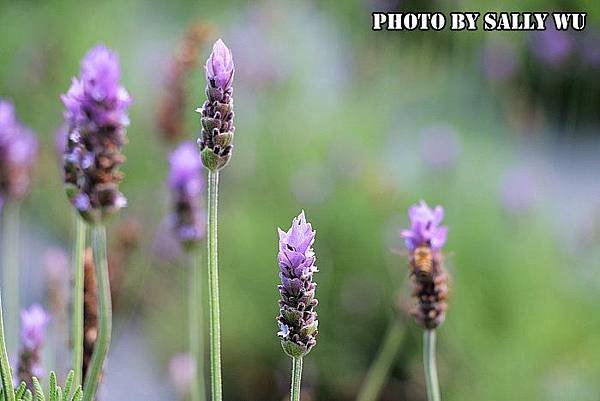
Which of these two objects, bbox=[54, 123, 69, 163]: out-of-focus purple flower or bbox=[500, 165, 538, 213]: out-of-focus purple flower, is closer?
A: bbox=[54, 123, 69, 163]: out-of-focus purple flower

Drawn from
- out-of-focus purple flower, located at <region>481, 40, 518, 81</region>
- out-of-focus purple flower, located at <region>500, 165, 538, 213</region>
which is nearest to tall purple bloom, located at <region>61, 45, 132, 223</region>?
out-of-focus purple flower, located at <region>500, 165, 538, 213</region>

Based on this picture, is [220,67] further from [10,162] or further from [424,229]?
[10,162]

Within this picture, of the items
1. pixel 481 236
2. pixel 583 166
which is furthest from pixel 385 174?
pixel 583 166

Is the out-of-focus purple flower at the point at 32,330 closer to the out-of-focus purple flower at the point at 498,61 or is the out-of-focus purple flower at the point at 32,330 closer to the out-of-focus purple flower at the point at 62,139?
the out-of-focus purple flower at the point at 62,139

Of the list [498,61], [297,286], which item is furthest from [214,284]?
[498,61]

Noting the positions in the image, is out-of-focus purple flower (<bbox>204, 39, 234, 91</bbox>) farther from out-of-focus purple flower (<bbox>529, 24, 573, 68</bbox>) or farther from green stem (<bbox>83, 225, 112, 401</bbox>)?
out-of-focus purple flower (<bbox>529, 24, 573, 68</bbox>)

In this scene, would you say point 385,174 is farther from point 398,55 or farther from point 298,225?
point 298,225

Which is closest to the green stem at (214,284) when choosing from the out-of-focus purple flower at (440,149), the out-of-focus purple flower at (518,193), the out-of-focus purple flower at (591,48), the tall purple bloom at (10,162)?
the tall purple bloom at (10,162)
